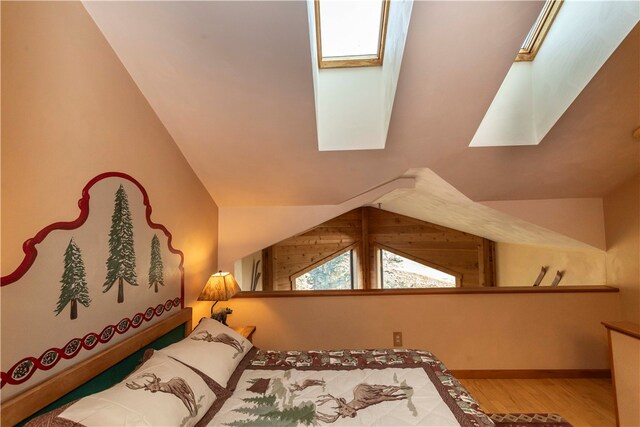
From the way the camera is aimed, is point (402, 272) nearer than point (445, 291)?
No

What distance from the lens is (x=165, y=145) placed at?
2.12 m

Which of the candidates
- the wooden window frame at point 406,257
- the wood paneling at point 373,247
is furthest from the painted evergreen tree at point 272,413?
the wooden window frame at point 406,257

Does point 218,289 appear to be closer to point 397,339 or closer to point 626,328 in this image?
point 397,339

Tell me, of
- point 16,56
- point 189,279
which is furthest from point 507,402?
point 16,56

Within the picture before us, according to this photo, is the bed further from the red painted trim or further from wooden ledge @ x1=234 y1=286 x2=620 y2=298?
wooden ledge @ x1=234 y1=286 x2=620 y2=298

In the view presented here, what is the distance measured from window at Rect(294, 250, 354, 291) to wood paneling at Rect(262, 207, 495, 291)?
16 cm

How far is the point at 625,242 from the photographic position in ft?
8.80

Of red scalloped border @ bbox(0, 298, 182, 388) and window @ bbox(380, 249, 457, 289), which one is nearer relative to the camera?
red scalloped border @ bbox(0, 298, 182, 388)

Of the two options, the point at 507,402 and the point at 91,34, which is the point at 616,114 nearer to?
the point at 507,402

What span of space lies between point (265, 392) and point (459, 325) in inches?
84.4

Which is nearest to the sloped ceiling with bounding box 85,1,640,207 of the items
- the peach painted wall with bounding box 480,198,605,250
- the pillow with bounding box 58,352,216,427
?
the peach painted wall with bounding box 480,198,605,250

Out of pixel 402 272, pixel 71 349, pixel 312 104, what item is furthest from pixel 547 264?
pixel 71 349

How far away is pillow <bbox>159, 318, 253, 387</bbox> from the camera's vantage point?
159 cm

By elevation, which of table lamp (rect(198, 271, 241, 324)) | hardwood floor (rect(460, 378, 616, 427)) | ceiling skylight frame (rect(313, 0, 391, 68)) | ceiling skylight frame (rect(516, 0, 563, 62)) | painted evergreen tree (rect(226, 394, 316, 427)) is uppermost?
ceiling skylight frame (rect(516, 0, 563, 62))
